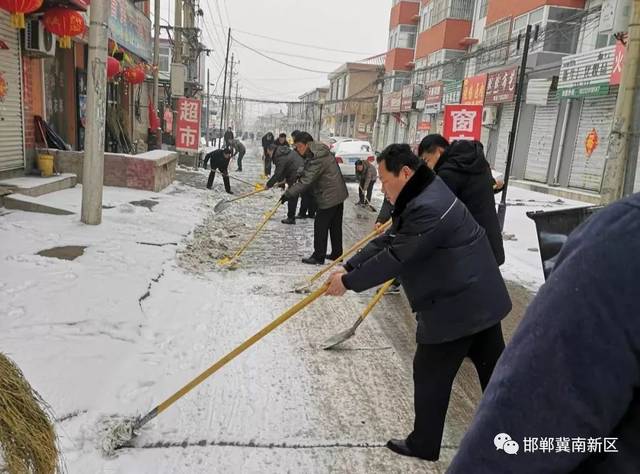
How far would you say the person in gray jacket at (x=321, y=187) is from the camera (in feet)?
22.1

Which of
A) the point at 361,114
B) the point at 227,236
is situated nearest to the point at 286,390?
the point at 227,236

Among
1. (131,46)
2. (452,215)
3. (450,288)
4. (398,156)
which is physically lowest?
(450,288)

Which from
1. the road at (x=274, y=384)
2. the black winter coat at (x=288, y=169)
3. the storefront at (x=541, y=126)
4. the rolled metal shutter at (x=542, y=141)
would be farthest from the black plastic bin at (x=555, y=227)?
the rolled metal shutter at (x=542, y=141)

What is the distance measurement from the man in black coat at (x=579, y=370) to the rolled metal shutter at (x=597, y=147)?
48.4 feet

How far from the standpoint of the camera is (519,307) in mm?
5484

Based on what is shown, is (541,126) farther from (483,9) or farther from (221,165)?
(221,165)

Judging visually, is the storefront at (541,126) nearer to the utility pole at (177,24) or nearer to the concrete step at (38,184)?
the utility pole at (177,24)

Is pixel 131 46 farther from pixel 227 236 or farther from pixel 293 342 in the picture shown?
pixel 293 342

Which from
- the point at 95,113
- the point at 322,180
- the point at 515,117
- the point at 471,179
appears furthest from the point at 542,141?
the point at 471,179

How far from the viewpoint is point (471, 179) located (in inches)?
131

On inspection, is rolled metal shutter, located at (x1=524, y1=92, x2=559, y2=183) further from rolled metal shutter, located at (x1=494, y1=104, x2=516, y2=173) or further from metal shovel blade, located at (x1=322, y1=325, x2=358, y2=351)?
metal shovel blade, located at (x1=322, y1=325, x2=358, y2=351)

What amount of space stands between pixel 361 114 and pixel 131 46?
114 ft

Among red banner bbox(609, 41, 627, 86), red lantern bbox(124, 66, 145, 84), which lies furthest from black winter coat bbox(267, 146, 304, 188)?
red banner bbox(609, 41, 627, 86)

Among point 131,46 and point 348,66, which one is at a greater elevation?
point 348,66
